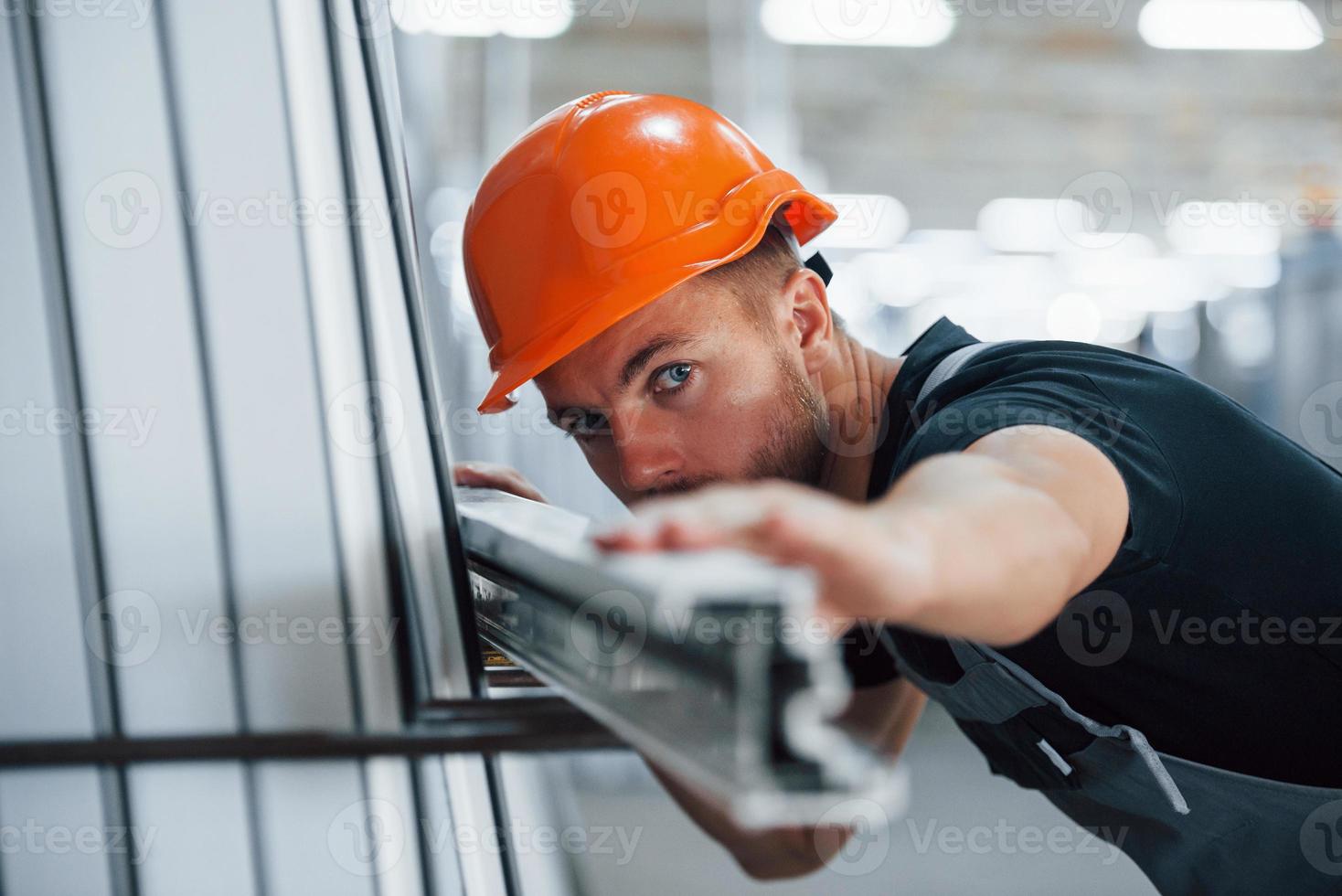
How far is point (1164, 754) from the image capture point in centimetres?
126

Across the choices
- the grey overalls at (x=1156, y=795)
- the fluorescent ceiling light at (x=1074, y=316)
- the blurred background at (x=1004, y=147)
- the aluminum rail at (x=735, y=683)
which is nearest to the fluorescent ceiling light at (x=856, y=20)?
the blurred background at (x=1004, y=147)

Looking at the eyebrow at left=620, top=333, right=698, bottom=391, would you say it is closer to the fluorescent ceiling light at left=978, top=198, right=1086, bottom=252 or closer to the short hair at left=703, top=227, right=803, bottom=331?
the short hair at left=703, top=227, right=803, bottom=331

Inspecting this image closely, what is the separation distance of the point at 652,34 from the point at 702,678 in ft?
32.3

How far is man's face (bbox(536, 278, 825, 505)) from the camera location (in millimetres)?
1455

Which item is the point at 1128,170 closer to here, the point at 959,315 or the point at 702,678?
the point at 959,315

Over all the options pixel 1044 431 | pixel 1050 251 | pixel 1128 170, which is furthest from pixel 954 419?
pixel 1128 170

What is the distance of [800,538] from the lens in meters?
0.56

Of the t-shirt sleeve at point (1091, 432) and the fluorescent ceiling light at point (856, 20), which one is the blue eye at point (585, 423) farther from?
the fluorescent ceiling light at point (856, 20)

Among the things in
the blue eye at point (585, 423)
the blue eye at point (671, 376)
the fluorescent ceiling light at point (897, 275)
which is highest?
the blue eye at point (671, 376)

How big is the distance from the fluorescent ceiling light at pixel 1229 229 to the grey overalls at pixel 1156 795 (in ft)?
32.3

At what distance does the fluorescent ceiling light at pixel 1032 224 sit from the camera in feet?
37.9

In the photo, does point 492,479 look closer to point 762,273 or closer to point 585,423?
point 585,423

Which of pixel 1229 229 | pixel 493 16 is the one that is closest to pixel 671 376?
pixel 493 16

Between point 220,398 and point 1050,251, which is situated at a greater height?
point 220,398
